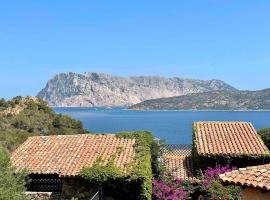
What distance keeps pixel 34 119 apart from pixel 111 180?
142ft

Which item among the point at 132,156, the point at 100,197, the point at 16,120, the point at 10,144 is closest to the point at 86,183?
the point at 100,197

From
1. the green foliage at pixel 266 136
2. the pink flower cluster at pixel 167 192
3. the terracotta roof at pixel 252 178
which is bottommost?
the pink flower cluster at pixel 167 192

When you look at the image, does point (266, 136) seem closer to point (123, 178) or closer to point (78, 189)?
point (123, 178)

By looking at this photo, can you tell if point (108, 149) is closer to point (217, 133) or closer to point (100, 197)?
point (100, 197)

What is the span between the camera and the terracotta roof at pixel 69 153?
79.1 ft

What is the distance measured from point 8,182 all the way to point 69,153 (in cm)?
807

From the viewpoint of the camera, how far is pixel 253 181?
11734mm

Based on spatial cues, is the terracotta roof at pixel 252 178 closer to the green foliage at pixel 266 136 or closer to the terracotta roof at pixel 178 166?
the terracotta roof at pixel 178 166

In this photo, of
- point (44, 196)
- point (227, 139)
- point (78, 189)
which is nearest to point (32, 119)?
point (227, 139)

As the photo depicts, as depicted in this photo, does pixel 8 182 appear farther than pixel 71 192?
No

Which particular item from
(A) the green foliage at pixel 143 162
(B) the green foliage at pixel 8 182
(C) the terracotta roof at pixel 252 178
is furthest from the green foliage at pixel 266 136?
(C) the terracotta roof at pixel 252 178

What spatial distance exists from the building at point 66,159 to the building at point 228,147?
4.43 metres

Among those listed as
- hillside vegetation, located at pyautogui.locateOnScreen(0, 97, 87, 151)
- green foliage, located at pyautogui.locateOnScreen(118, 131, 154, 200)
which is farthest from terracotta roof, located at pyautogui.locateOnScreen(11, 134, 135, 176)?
hillside vegetation, located at pyautogui.locateOnScreen(0, 97, 87, 151)

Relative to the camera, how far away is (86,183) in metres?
23.4
